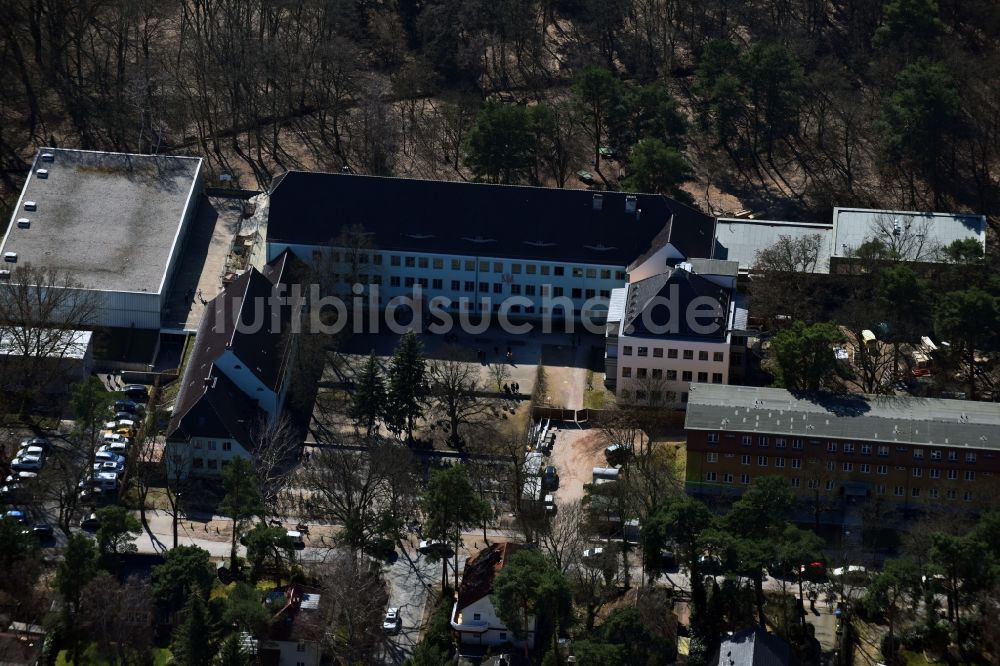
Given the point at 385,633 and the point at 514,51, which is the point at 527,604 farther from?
the point at 514,51

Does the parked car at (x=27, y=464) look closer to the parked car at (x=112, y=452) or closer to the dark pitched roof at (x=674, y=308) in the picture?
the parked car at (x=112, y=452)

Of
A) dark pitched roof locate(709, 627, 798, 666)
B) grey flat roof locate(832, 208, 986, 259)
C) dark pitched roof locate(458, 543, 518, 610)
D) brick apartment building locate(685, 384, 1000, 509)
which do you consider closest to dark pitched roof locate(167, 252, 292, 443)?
dark pitched roof locate(458, 543, 518, 610)

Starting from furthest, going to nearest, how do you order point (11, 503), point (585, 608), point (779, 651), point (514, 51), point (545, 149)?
point (514, 51) → point (545, 149) → point (11, 503) → point (585, 608) → point (779, 651)

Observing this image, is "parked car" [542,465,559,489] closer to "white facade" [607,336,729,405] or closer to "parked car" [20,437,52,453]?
"white facade" [607,336,729,405]

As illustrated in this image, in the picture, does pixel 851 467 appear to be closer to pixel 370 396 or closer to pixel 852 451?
pixel 852 451

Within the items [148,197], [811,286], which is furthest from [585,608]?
[148,197]

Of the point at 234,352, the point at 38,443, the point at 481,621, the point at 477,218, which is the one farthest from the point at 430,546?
the point at 477,218
